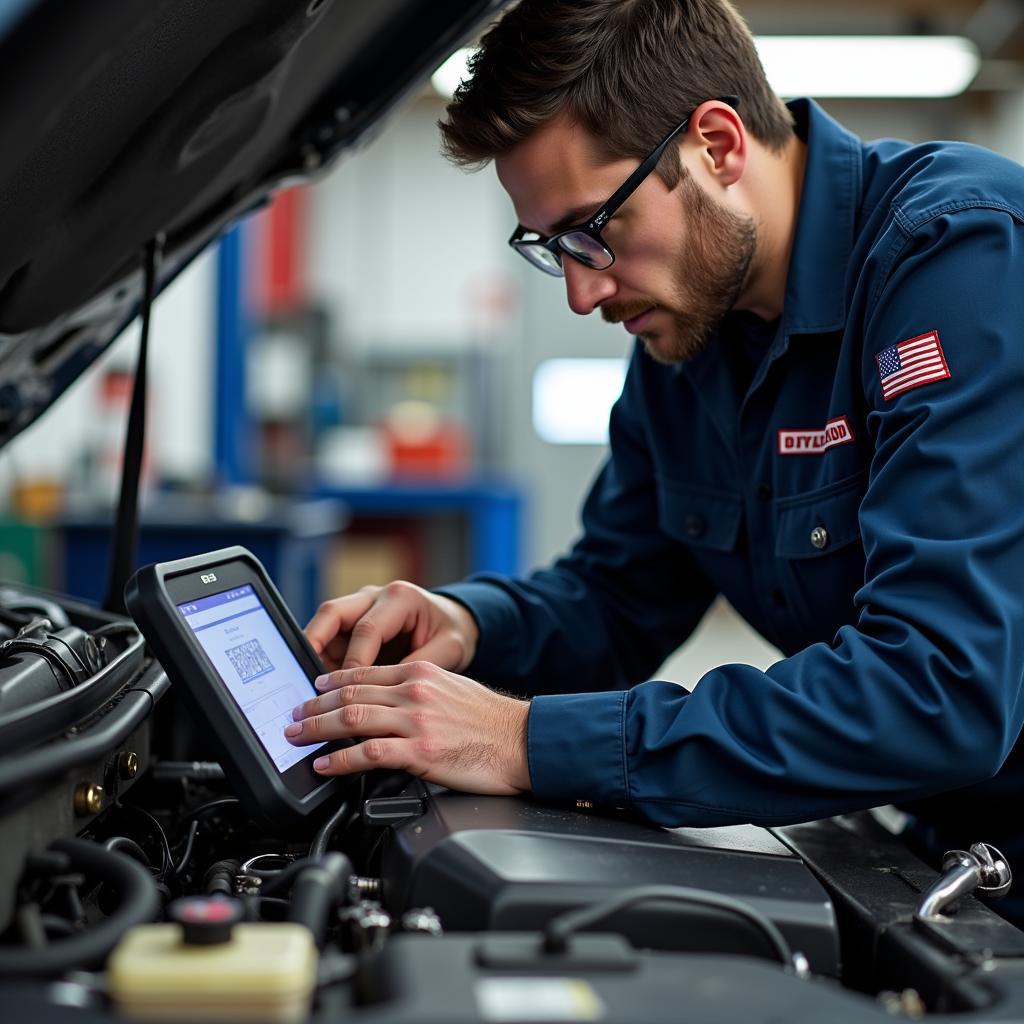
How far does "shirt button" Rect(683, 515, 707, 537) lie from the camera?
4.41ft

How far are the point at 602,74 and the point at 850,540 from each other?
478 mm

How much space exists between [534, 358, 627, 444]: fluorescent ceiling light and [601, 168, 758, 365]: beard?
4647 mm

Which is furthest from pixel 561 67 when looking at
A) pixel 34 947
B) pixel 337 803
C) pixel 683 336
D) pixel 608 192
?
pixel 34 947

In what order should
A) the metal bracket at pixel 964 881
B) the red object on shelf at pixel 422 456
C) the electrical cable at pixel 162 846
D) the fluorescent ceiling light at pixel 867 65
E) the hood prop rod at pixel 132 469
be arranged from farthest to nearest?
the red object on shelf at pixel 422 456 < the fluorescent ceiling light at pixel 867 65 < the hood prop rod at pixel 132 469 < the electrical cable at pixel 162 846 < the metal bracket at pixel 964 881

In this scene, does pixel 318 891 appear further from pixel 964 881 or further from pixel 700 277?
pixel 700 277

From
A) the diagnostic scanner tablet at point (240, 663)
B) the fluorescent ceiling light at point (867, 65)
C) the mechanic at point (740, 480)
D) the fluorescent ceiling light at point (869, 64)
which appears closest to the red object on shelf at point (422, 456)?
the fluorescent ceiling light at point (867, 65)

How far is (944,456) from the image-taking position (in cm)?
90

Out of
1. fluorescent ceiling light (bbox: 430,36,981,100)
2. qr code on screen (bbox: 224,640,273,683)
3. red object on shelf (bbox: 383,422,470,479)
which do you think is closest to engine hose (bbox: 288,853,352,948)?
qr code on screen (bbox: 224,640,273,683)

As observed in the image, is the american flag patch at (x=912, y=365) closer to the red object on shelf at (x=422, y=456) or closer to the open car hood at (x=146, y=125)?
the open car hood at (x=146, y=125)

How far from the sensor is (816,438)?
117 cm

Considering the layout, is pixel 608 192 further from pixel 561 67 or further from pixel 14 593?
pixel 14 593

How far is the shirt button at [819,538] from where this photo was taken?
44.7 inches

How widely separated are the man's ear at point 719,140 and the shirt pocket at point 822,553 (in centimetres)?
32

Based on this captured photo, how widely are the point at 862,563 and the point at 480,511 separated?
445 cm
